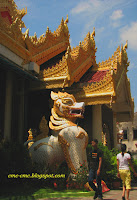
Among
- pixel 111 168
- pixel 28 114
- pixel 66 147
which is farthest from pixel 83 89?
pixel 66 147

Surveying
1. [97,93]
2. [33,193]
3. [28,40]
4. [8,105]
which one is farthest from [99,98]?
[33,193]

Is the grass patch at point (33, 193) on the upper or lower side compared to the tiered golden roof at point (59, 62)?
lower

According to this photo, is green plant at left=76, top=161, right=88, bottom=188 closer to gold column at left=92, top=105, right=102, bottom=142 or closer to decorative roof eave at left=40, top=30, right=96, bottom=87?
decorative roof eave at left=40, top=30, right=96, bottom=87

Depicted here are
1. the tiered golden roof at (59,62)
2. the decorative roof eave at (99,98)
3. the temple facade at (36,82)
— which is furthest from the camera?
the decorative roof eave at (99,98)

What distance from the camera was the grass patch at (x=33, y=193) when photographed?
5.14 meters

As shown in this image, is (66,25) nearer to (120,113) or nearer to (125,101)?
(125,101)

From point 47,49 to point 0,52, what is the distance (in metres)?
3.11

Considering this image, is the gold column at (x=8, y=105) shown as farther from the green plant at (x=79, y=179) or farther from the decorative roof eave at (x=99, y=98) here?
the green plant at (x=79, y=179)

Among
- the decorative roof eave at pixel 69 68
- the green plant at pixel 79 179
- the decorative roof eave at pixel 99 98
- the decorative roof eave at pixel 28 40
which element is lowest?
the green plant at pixel 79 179

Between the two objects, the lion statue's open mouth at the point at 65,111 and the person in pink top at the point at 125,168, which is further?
the lion statue's open mouth at the point at 65,111

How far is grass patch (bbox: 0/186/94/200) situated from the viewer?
5.14m

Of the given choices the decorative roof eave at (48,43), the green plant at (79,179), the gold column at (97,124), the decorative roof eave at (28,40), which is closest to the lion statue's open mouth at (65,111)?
the green plant at (79,179)

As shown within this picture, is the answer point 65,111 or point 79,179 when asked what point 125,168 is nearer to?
point 79,179

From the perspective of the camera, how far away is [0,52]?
8.23 m
